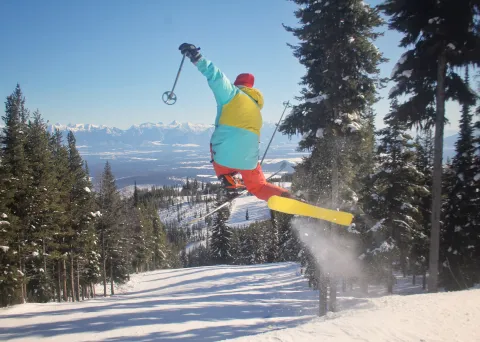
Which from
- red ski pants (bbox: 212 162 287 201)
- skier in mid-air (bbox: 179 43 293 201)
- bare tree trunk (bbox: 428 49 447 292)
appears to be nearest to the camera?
skier in mid-air (bbox: 179 43 293 201)

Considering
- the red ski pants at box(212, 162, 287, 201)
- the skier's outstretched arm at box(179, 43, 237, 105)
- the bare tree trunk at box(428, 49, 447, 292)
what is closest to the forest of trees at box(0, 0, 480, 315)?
the bare tree trunk at box(428, 49, 447, 292)

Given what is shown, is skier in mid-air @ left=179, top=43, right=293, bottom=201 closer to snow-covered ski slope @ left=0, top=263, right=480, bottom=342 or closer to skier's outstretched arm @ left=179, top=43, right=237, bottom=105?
skier's outstretched arm @ left=179, top=43, right=237, bottom=105

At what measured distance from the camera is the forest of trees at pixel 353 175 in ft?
29.5

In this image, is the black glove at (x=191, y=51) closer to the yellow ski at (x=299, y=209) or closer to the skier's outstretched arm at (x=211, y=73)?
the skier's outstretched arm at (x=211, y=73)

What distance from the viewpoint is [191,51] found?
4152 mm

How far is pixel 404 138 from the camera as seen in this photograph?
14148 millimetres

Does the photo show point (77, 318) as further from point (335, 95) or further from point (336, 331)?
point (335, 95)

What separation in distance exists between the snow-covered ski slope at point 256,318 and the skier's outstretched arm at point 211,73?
14.5ft

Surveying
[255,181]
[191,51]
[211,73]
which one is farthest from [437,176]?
[191,51]

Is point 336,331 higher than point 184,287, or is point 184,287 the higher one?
point 336,331

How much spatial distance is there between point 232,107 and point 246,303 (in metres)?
14.6

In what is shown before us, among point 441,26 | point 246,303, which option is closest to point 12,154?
point 246,303

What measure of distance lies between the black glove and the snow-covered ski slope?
4944 mm

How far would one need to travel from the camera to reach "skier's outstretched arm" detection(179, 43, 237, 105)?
413cm
